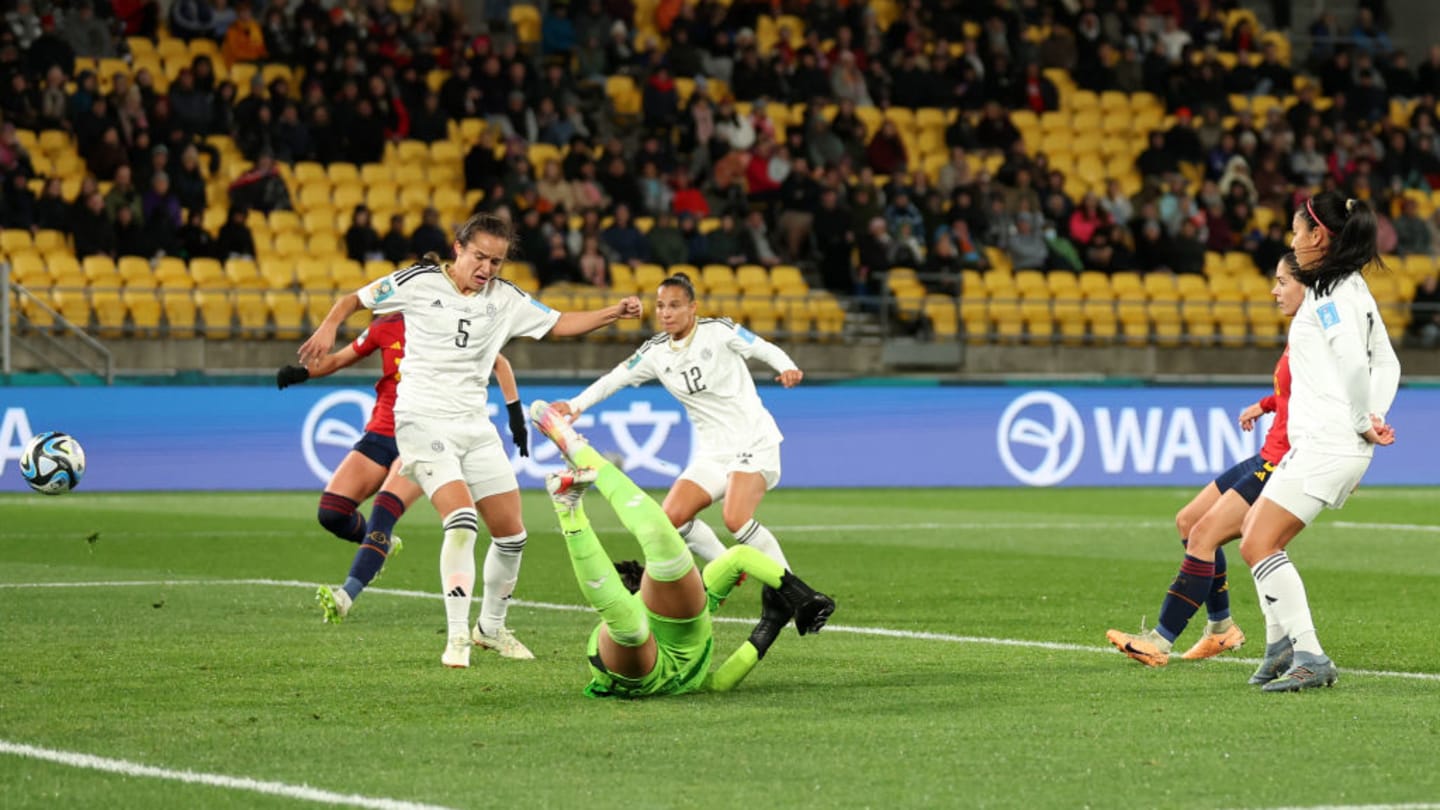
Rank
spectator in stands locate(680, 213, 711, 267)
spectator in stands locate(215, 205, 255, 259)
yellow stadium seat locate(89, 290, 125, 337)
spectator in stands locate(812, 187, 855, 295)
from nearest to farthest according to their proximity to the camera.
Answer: yellow stadium seat locate(89, 290, 125, 337) → spectator in stands locate(215, 205, 255, 259) → spectator in stands locate(680, 213, 711, 267) → spectator in stands locate(812, 187, 855, 295)

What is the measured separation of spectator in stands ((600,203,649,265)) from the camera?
87.5 feet

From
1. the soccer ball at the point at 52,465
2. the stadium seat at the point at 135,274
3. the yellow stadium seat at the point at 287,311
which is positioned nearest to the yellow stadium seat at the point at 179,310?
the stadium seat at the point at 135,274

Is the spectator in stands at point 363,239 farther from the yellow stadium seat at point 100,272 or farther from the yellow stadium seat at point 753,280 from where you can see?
the yellow stadium seat at point 753,280

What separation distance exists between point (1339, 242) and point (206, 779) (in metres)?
4.79

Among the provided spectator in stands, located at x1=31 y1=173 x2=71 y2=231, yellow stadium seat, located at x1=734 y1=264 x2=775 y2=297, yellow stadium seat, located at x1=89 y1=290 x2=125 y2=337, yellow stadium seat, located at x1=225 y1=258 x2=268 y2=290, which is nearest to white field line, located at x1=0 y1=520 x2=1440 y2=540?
yellow stadium seat, located at x1=89 y1=290 x2=125 y2=337

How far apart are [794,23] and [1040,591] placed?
20.0 metres

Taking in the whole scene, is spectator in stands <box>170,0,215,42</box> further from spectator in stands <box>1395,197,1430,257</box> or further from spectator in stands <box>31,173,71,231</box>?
spectator in stands <box>1395,197,1430,257</box>

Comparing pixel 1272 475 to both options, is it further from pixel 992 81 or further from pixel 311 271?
pixel 992 81

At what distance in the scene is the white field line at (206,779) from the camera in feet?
19.9

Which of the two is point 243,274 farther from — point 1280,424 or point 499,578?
point 1280,424

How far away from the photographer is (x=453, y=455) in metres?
10.0

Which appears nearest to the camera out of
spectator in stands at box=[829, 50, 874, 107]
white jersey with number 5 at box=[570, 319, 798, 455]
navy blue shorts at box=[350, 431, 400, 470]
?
white jersey with number 5 at box=[570, 319, 798, 455]

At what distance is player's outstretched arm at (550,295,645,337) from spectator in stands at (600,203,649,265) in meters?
16.2

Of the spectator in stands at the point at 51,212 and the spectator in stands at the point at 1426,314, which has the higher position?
the spectator in stands at the point at 51,212
